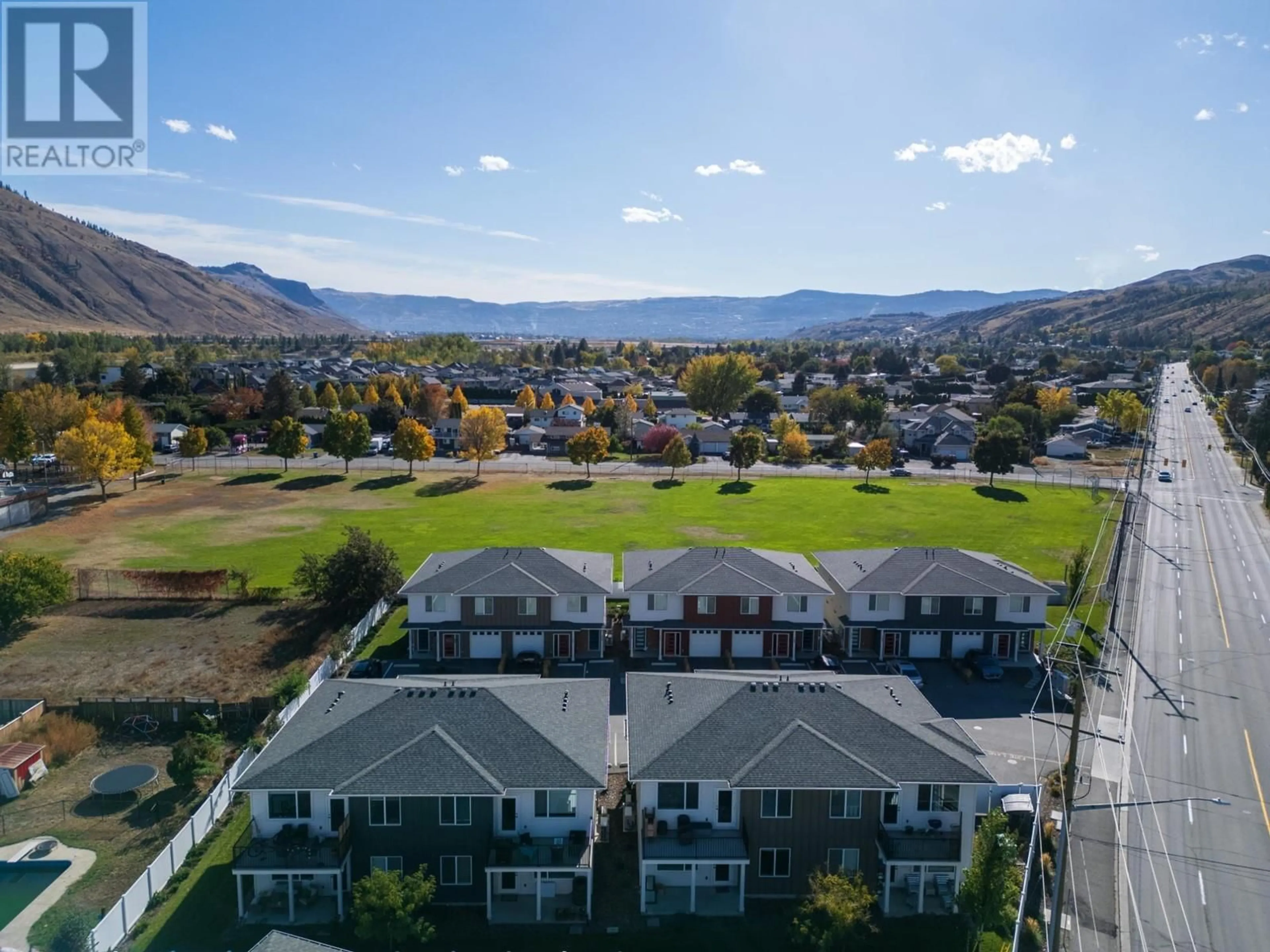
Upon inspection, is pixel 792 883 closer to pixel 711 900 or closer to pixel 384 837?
pixel 711 900

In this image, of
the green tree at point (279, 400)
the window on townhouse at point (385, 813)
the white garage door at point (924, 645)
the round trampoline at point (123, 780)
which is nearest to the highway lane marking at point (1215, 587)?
the white garage door at point (924, 645)

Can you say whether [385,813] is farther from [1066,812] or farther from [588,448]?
[588,448]

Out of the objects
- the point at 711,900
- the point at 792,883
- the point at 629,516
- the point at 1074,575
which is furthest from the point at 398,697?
the point at 629,516

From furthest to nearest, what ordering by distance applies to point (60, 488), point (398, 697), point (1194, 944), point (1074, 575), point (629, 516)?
point (60, 488) < point (629, 516) < point (1074, 575) < point (398, 697) < point (1194, 944)

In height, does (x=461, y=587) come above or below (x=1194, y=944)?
above

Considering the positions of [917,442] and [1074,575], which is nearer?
[1074,575]

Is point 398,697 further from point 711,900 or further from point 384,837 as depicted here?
point 711,900

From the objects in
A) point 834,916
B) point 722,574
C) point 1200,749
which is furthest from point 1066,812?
point 722,574

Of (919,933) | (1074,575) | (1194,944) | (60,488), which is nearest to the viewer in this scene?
(1194,944)

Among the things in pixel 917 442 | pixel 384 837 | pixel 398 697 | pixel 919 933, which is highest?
pixel 917 442
